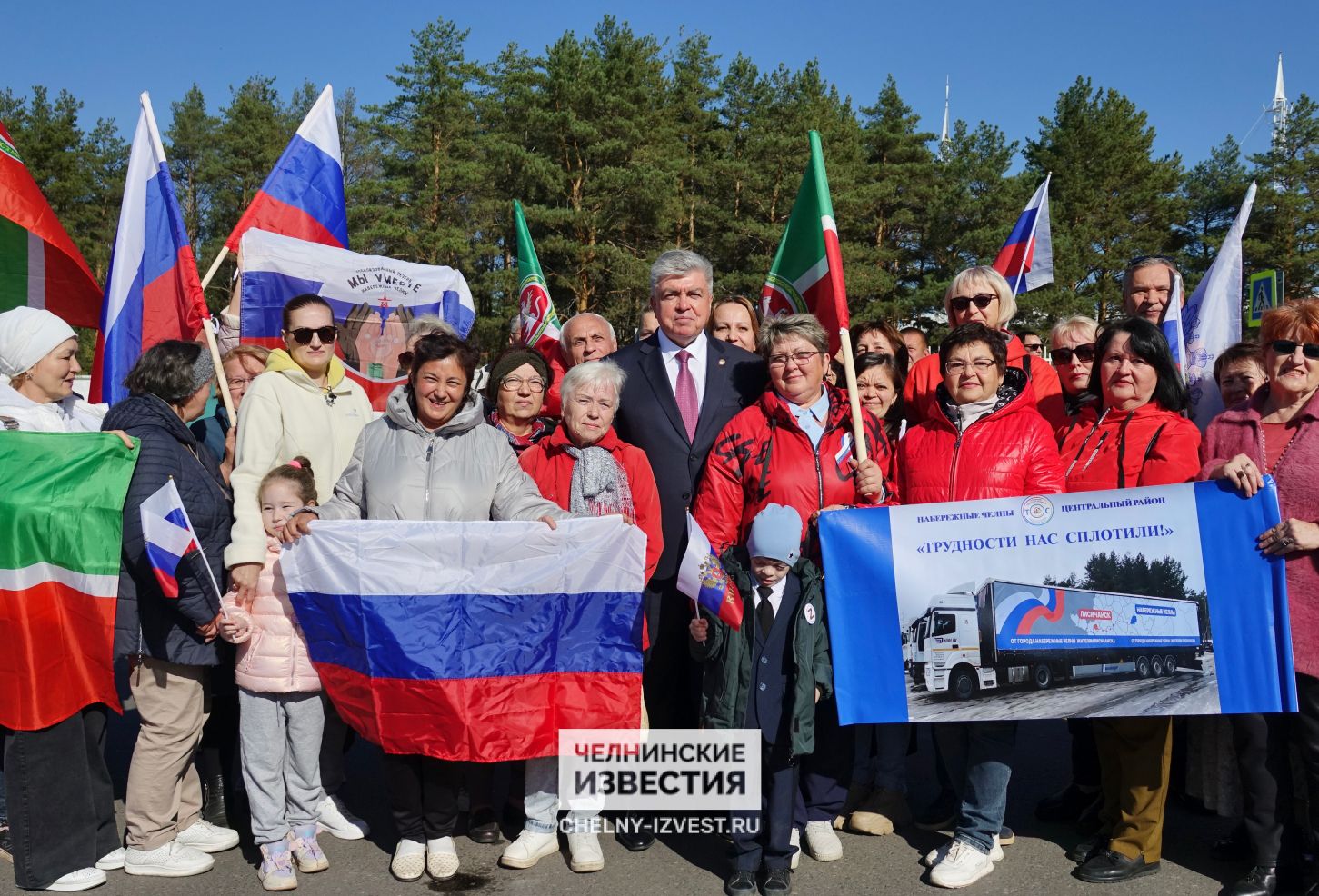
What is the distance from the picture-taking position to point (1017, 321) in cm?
3431

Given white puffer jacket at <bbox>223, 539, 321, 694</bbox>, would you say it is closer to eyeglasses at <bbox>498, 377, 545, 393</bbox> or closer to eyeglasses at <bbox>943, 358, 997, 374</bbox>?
eyeglasses at <bbox>498, 377, 545, 393</bbox>

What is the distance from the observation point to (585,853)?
4363 millimetres

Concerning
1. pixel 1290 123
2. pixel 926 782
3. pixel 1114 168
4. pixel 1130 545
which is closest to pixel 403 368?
pixel 926 782

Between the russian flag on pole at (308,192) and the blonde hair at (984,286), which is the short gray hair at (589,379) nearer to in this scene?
the blonde hair at (984,286)

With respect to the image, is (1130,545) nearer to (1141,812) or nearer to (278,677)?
(1141,812)

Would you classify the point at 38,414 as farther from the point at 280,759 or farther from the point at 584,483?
the point at 584,483

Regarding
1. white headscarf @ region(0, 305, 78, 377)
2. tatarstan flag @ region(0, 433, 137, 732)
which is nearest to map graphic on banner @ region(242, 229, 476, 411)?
white headscarf @ region(0, 305, 78, 377)

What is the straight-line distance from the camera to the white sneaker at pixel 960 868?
4148 mm

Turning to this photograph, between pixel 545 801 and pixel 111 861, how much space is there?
1821 mm

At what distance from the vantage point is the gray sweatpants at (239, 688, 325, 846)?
4293 mm

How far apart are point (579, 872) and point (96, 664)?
2185 millimetres

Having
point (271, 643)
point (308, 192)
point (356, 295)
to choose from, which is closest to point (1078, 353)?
point (271, 643)

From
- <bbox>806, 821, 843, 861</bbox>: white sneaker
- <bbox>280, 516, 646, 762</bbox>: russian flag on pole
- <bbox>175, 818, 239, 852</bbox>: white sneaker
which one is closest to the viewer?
<bbox>280, 516, 646, 762</bbox>: russian flag on pole

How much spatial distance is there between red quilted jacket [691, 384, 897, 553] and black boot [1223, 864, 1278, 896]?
2.03 metres
